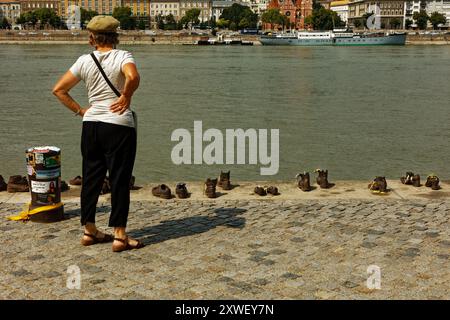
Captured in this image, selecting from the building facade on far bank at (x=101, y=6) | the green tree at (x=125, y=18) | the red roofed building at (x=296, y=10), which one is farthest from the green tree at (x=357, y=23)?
the green tree at (x=125, y=18)

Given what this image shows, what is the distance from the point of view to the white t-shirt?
4516 millimetres

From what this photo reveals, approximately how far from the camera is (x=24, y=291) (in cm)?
408

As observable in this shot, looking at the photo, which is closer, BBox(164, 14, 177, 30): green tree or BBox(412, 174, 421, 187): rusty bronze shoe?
BBox(412, 174, 421, 187): rusty bronze shoe

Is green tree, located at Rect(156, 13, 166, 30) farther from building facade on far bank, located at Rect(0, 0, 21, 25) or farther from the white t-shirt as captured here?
the white t-shirt

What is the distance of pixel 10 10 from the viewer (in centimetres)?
17362

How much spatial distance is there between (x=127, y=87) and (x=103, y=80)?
193mm

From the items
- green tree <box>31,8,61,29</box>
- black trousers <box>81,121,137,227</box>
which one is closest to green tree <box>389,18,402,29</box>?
green tree <box>31,8,61,29</box>

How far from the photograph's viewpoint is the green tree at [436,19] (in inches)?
5694

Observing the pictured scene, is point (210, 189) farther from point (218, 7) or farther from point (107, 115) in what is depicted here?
point (218, 7)

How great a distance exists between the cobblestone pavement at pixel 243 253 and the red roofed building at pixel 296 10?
153m

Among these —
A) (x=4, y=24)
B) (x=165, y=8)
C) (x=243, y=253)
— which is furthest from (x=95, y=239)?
(x=165, y=8)

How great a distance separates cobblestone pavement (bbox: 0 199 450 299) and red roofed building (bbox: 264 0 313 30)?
15339 cm

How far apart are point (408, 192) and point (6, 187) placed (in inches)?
171

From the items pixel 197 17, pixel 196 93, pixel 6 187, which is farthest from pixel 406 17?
pixel 6 187
